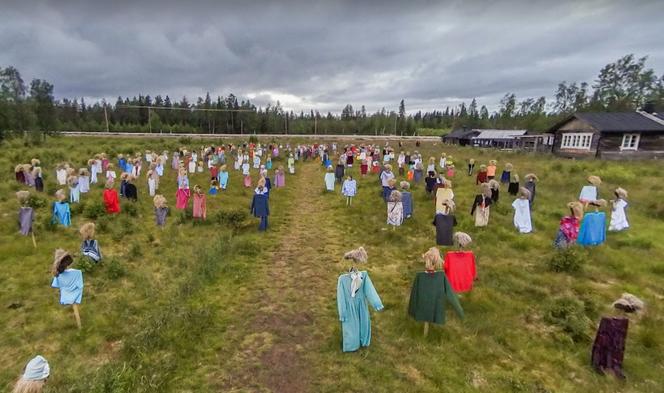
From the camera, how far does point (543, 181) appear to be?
72.7ft

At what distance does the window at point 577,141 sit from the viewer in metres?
34.5

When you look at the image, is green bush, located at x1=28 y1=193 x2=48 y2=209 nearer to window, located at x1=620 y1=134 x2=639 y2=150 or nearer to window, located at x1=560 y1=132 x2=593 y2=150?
window, located at x1=560 y1=132 x2=593 y2=150

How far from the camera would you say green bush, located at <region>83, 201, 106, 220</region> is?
1333 centimetres

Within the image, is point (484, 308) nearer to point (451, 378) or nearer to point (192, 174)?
point (451, 378)

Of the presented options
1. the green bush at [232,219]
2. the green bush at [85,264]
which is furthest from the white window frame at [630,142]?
the green bush at [85,264]

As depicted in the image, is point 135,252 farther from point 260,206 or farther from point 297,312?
point 297,312

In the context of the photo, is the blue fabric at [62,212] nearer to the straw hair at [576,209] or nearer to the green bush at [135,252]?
the green bush at [135,252]

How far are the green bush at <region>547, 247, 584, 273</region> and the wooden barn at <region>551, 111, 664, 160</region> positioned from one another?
99.2 feet

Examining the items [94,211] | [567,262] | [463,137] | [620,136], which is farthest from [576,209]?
[463,137]

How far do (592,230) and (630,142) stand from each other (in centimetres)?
3132

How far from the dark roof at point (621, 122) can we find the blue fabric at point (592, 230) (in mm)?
28424

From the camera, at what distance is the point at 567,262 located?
30.4ft

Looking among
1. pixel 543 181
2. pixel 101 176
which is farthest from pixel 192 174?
pixel 543 181

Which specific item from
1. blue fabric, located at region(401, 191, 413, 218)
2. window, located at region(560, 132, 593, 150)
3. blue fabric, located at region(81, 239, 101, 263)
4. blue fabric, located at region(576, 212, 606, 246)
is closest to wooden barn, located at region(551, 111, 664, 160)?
window, located at region(560, 132, 593, 150)
